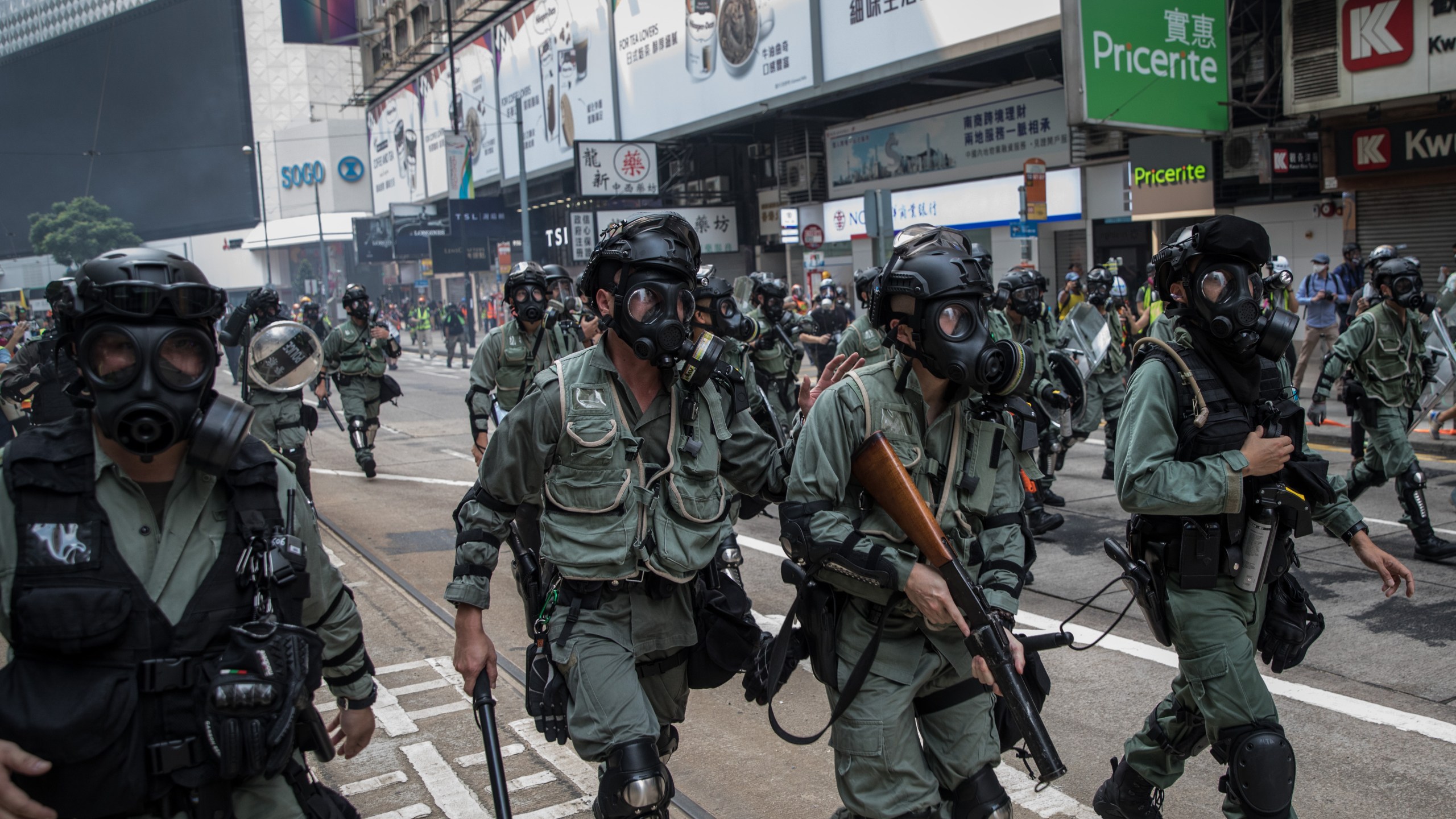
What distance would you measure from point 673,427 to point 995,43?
690 inches

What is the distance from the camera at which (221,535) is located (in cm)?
245

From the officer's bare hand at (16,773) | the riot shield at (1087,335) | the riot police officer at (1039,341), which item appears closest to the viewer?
the officer's bare hand at (16,773)

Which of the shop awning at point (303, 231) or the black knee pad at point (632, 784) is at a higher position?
the shop awning at point (303, 231)

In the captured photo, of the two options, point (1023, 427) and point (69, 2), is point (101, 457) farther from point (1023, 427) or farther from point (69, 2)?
point (69, 2)

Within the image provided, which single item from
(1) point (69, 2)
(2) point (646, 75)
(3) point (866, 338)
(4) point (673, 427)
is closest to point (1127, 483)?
(4) point (673, 427)

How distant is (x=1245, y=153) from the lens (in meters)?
17.2

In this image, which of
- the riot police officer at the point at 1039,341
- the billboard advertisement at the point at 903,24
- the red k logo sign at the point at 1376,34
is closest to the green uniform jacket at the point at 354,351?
the riot police officer at the point at 1039,341

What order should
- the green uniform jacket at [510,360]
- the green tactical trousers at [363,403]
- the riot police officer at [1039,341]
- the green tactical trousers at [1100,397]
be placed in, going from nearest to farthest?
1. the green uniform jacket at [510,360]
2. the riot police officer at [1039,341]
3. the green tactical trousers at [1100,397]
4. the green tactical trousers at [363,403]

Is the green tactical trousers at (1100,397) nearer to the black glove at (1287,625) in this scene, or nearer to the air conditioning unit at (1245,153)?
the black glove at (1287,625)

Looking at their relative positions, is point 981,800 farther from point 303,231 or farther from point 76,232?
point 76,232

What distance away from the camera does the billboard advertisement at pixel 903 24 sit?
18.9 meters

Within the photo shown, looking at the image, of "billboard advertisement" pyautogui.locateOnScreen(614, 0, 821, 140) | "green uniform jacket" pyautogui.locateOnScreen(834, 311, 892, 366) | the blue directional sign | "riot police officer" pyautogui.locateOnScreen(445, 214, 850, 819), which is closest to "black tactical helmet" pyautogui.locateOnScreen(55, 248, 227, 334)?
"riot police officer" pyautogui.locateOnScreen(445, 214, 850, 819)

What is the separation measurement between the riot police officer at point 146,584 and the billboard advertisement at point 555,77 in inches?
1146

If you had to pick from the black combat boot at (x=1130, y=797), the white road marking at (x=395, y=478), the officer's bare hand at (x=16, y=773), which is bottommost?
the white road marking at (x=395, y=478)
